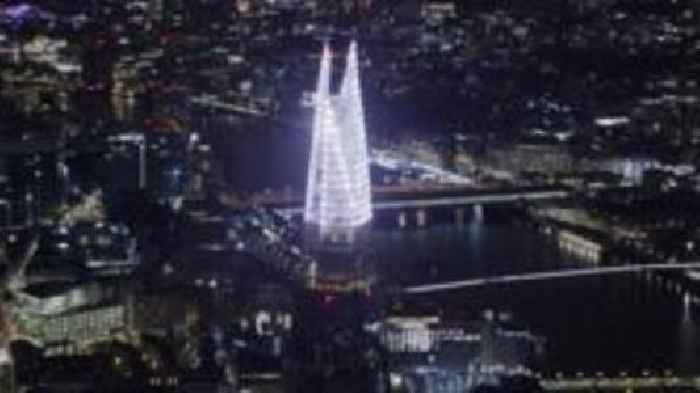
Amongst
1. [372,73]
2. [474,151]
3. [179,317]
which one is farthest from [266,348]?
[372,73]

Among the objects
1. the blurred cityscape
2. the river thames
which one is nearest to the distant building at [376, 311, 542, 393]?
the blurred cityscape

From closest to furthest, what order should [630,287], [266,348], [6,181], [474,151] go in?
1. [266,348]
2. [630,287]
3. [6,181]
4. [474,151]

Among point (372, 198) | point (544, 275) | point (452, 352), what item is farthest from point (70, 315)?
point (372, 198)

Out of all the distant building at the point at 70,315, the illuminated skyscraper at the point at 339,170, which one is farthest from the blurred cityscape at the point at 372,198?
the illuminated skyscraper at the point at 339,170

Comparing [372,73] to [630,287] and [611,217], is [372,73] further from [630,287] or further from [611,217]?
[630,287]

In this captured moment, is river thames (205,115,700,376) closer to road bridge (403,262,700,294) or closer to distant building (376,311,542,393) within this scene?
road bridge (403,262,700,294)
